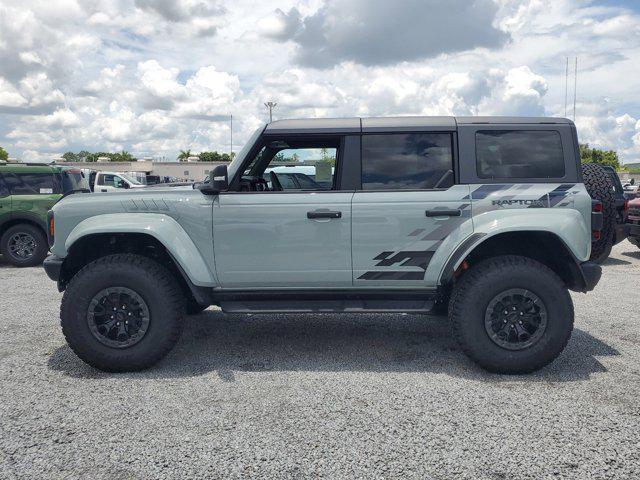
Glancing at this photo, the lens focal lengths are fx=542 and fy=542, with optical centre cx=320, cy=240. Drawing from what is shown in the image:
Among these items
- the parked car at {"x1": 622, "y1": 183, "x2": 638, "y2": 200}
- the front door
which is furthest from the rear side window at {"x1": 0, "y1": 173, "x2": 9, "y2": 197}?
the parked car at {"x1": 622, "y1": 183, "x2": 638, "y2": 200}

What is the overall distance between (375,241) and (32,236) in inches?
320

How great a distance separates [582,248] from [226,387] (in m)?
2.83

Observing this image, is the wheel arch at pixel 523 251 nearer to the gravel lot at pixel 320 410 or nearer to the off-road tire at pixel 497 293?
the off-road tire at pixel 497 293

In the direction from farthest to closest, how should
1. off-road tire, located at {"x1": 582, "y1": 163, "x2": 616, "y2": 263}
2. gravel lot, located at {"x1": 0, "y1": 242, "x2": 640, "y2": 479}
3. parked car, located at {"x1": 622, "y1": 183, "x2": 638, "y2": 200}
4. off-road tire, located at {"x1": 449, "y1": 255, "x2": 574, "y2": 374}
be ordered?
parked car, located at {"x1": 622, "y1": 183, "x2": 638, "y2": 200} < off-road tire, located at {"x1": 582, "y1": 163, "x2": 616, "y2": 263} < off-road tire, located at {"x1": 449, "y1": 255, "x2": 574, "y2": 374} < gravel lot, located at {"x1": 0, "y1": 242, "x2": 640, "y2": 479}

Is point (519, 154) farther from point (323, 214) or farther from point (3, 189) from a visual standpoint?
point (3, 189)

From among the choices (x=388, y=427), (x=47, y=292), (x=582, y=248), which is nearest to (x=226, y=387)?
(x=388, y=427)

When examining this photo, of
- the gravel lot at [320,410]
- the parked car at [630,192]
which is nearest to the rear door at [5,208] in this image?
the gravel lot at [320,410]

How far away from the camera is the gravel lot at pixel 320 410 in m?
2.85

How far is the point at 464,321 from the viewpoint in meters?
4.06

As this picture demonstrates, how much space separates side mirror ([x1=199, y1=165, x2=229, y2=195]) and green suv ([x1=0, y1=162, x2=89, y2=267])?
6.50 metres

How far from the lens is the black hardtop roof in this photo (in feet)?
14.0

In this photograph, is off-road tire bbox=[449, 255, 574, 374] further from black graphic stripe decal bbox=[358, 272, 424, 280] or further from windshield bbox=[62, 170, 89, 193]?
windshield bbox=[62, 170, 89, 193]

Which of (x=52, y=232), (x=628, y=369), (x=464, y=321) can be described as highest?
(x=52, y=232)

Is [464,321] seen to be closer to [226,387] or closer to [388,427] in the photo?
[388,427]
